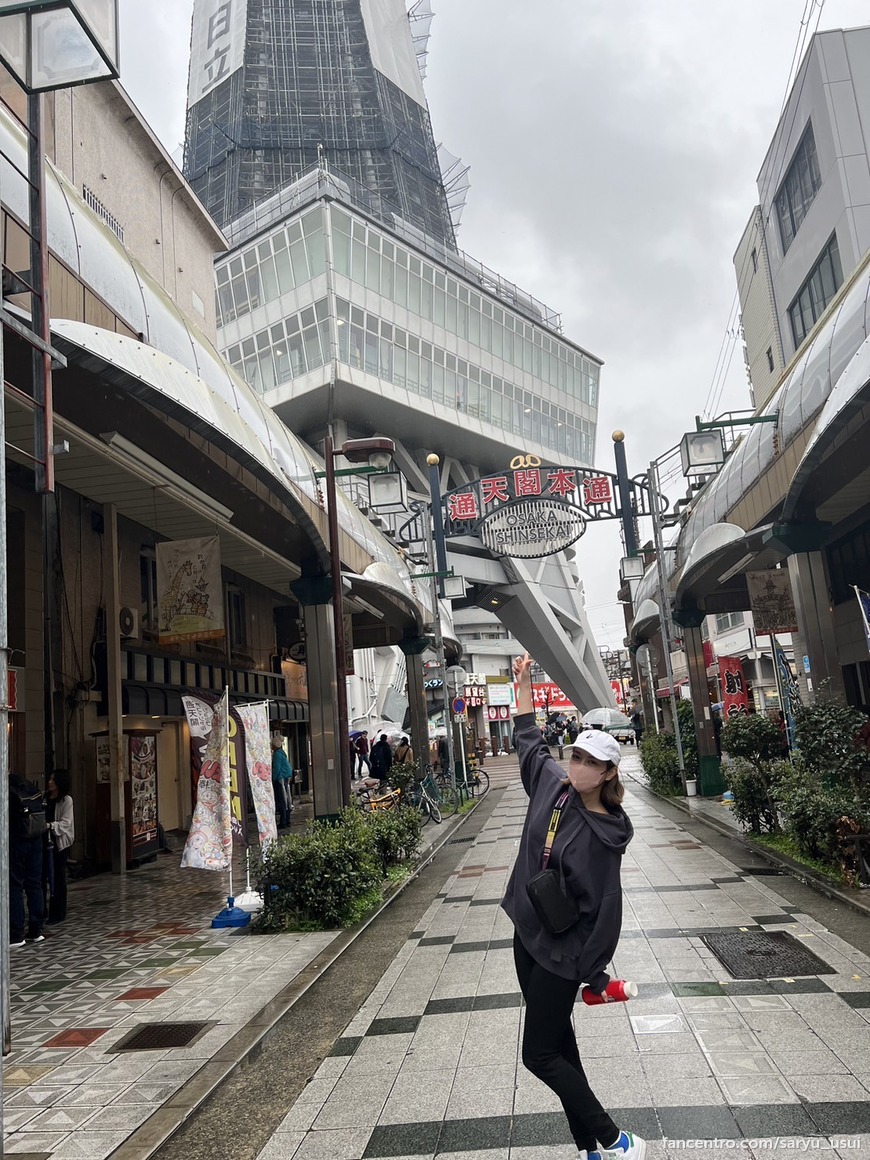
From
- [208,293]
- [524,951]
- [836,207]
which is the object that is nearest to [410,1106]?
[524,951]

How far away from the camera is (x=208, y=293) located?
2577 cm

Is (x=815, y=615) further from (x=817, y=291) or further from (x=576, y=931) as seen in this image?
(x=817, y=291)

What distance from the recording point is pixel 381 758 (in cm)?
2408

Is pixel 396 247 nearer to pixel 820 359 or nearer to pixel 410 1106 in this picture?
pixel 820 359

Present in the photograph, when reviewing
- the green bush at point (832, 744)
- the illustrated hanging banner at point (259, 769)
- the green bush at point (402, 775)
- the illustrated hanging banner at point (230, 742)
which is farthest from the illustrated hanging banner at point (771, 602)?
the illustrated hanging banner at point (230, 742)

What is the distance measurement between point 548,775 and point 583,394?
72232mm

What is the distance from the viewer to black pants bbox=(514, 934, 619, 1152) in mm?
3529

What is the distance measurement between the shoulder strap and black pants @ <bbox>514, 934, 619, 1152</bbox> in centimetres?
44

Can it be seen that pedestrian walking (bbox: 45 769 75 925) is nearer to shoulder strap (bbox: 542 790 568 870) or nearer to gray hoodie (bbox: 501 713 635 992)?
gray hoodie (bbox: 501 713 635 992)

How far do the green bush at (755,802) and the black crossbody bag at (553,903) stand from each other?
10770 millimetres

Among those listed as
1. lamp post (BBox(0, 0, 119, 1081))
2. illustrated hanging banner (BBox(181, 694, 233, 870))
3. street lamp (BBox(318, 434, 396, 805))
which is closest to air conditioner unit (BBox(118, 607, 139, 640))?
street lamp (BBox(318, 434, 396, 805))

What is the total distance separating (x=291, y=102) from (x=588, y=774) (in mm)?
82056

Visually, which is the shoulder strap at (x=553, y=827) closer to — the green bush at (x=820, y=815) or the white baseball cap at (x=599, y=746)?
the white baseball cap at (x=599, y=746)

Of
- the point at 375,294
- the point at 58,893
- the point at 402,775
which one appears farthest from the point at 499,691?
the point at 58,893
